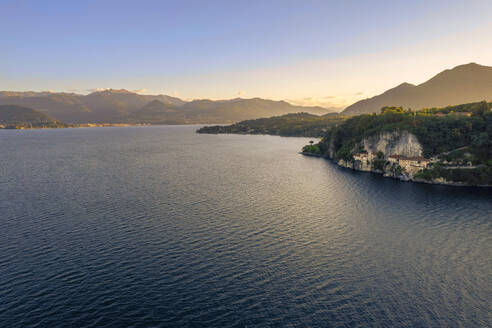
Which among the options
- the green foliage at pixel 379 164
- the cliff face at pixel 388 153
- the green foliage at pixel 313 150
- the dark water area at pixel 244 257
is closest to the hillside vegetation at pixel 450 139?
the cliff face at pixel 388 153

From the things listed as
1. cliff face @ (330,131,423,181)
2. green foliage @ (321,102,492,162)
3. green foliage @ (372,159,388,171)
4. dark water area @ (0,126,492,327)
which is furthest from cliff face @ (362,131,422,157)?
dark water area @ (0,126,492,327)

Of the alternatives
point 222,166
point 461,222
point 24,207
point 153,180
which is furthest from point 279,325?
point 222,166

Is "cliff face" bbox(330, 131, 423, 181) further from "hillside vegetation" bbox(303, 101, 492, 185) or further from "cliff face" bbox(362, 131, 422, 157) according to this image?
"hillside vegetation" bbox(303, 101, 492, 185)

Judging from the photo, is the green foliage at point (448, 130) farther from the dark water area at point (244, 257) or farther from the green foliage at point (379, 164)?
the dark water area at point (244, 257)

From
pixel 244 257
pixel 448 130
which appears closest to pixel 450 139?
pixel 448 130

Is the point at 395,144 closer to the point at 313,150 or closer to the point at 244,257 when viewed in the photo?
the point at 313,150

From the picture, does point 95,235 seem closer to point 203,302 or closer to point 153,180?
point 203,302
